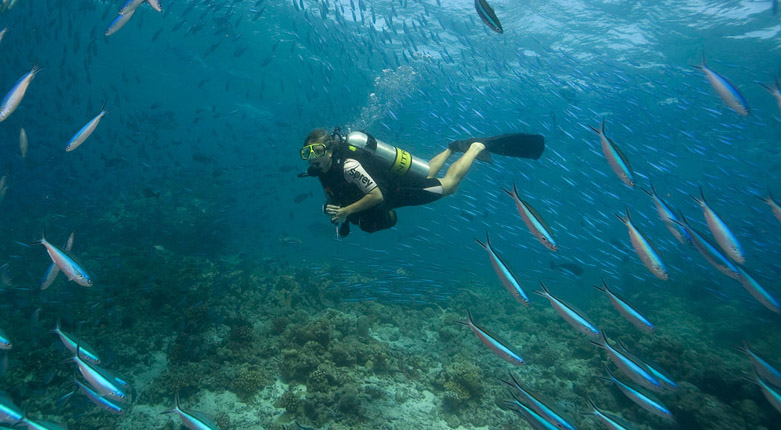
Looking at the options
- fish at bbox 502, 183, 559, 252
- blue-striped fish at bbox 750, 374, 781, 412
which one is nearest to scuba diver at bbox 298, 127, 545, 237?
fish at bbox 502, 183, 559, 252

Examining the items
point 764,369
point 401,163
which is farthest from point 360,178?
point 764,369

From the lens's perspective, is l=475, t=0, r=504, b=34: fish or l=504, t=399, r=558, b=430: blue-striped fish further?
l=475, t=0, r=504, b=34: fish

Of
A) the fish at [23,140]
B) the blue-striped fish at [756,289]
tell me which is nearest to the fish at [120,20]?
the fish at [23,140]

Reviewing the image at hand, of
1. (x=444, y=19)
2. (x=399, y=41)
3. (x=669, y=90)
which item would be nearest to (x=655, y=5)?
(x=669, y=90)

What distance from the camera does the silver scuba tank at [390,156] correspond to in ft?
16.4

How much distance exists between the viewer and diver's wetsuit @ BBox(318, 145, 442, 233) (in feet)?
14.7

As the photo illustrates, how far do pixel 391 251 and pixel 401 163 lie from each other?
59.5ft

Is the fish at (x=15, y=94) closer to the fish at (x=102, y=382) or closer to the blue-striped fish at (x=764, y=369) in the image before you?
the fish at (x=102, y=382)

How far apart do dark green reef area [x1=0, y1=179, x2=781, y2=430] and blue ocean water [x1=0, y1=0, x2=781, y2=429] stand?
0.05 metres

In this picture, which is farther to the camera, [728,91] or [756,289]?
[728,91]

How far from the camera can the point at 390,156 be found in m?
5.27

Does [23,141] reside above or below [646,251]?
below

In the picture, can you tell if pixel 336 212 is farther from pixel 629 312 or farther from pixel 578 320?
pixel 629 312

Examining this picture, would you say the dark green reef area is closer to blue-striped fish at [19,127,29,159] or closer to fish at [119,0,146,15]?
blue-striped fish at [19,127,29,159]
